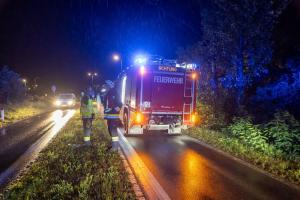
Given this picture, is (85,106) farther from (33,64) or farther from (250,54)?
(33,64)

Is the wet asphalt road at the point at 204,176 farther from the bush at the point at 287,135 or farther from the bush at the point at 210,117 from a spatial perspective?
the bush at the point at 210,117

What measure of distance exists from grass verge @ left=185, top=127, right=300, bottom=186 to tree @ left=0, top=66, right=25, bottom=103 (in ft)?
72.8

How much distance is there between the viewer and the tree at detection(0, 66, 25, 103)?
90.4 ft

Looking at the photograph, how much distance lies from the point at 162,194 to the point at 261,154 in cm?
483

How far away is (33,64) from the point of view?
144 ft

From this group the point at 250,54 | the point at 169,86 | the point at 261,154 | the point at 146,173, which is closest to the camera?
the point at 146,173

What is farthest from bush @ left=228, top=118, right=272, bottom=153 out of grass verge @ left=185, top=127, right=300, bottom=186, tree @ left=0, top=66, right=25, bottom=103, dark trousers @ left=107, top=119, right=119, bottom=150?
tree @ left=0, top=66, right=25, bottom=103

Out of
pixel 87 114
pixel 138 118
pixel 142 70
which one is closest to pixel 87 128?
pixel 87 114

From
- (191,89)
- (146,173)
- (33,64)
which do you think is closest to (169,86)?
(191,89)

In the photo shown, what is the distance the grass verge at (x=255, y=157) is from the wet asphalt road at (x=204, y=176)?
46 centimetres

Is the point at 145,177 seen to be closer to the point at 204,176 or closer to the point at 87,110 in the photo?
the point at 204,176

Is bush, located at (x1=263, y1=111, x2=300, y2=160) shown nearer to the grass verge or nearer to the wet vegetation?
the wet vegetation

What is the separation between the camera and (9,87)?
29016mm

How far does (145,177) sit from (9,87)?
26885 mm
